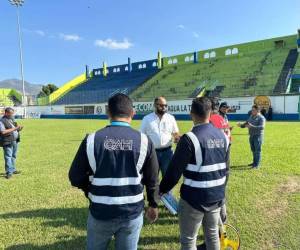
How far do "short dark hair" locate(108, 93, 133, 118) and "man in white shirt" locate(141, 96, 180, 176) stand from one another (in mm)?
2790

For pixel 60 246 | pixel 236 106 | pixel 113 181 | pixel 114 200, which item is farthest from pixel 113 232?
pixel 236 106

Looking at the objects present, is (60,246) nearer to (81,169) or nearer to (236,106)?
(81,169)

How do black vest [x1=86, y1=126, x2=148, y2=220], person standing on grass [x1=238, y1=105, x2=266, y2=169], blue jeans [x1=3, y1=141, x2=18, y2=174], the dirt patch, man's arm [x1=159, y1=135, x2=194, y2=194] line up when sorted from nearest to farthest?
1. black vest [x1=86, y1=126, x2=148, y2=220]
2. man's arm [x1=159, y1=135, x2=194, y2=194]
3. the dirt patch
4. blue jeans [x1=3, y1=141, x2=18, y2=174]
5. person standing on grass [x1=238, y1=105, x2=266, y2=169]

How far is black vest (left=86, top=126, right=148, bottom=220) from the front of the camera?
270 centimetres

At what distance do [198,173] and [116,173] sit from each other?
3.36 ft

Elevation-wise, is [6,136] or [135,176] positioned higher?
[135,176]

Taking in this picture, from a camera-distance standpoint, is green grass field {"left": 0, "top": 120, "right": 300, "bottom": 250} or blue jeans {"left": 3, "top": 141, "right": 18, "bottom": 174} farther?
blue jeans {"left": 3, "top": 141, "right": 18, "bottom": 174}

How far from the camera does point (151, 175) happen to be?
2.98 m

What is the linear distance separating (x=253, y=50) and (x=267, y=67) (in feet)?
24.0

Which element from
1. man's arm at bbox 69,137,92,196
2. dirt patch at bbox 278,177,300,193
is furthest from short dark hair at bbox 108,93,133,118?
dirt patch at bbox 278,177,300,193

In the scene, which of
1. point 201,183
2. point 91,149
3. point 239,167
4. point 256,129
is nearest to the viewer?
point 91,149

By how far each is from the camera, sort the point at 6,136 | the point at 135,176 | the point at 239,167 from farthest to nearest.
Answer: the point at 239,167 < the point at 6,136 < the point at 135,176

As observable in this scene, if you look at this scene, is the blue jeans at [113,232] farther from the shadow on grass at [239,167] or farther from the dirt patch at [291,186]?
the shadow on grass at [239,167]

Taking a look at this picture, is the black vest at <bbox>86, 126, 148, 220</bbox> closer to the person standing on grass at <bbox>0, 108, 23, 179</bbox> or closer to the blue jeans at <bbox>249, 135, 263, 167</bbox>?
the person standing on grass at <bbox>0, 108, 23, 179</bbox>
